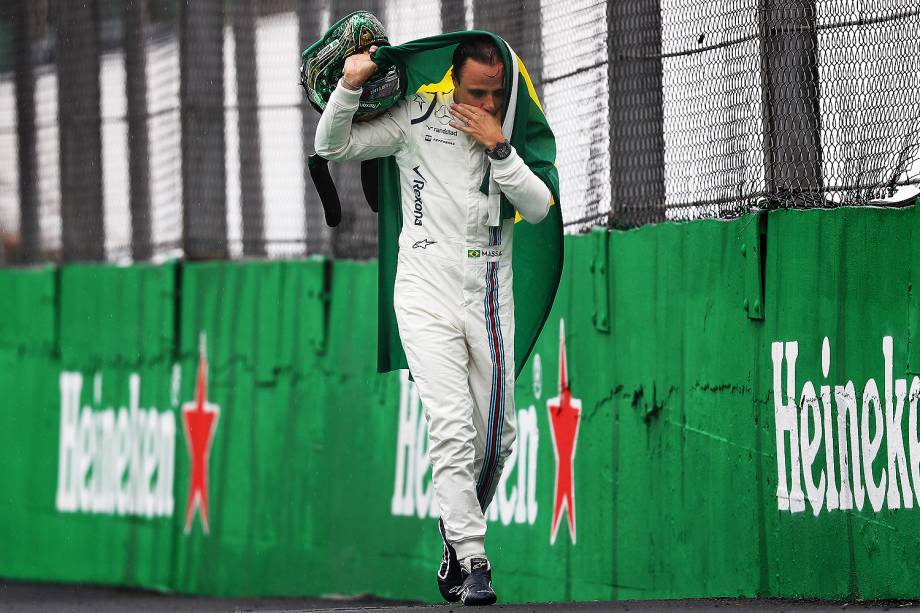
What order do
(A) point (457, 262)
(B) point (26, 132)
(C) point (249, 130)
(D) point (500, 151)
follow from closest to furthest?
(D) point (500, 151) < (A) point (457, 262) < (C) point (249, 130) < (B) point (26, 132)

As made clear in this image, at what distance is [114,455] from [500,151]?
6.09 meters

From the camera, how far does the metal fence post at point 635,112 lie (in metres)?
7.86

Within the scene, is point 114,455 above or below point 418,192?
below

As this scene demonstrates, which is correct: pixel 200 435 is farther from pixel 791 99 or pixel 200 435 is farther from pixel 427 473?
pixel 791 99

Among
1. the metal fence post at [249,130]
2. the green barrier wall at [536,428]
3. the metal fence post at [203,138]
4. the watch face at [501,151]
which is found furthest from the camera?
the metal fence post at [203,138]

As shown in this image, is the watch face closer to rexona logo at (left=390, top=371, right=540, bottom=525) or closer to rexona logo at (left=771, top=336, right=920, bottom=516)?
rexona logo at (left=771, top=336, right=920, bottom=516)

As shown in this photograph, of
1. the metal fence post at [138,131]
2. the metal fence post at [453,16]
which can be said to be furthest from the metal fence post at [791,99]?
the metal fence post at [138,131]

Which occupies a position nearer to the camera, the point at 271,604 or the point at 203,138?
the point at 271,604

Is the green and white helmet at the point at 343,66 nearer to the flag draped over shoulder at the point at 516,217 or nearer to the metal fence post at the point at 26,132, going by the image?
the flag draped over shoulder at the point at 516,217

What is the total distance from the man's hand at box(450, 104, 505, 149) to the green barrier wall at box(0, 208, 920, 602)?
1567 mm

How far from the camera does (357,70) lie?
612cm

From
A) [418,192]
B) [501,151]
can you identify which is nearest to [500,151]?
[501,151]

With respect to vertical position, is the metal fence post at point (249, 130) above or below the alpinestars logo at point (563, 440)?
above

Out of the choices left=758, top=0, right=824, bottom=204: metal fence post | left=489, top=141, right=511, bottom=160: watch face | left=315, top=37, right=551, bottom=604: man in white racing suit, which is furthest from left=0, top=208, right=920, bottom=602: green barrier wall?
left=489, top=141, right=511, bottom=160: watch face
